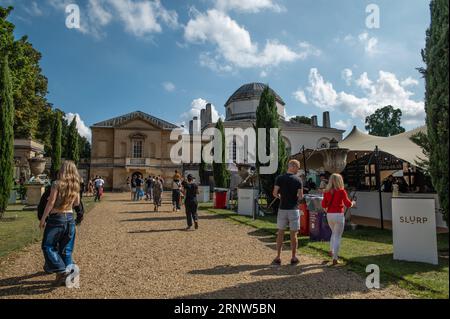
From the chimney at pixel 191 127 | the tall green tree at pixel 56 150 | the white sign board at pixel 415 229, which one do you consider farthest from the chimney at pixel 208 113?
the white sign board at pixel 415 229

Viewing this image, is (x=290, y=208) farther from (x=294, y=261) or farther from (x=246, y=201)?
(x=246, y=201)

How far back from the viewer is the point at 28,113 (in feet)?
109

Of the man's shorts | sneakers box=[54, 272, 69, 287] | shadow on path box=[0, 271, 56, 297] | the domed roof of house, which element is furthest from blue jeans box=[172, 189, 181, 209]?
the domed roof of house

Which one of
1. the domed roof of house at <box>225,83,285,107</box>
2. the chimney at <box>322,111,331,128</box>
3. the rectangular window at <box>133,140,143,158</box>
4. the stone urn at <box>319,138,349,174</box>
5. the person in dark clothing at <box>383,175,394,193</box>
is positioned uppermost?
the domed roof of house at <box>225,83,285,107</box>

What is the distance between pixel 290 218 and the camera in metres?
5.76

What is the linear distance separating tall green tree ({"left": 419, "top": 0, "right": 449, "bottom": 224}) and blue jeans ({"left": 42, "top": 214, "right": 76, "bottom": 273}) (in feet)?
19.3

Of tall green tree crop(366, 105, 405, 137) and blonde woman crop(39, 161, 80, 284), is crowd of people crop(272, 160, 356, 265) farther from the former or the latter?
tall green tree crop(366, 105, 405, 137)

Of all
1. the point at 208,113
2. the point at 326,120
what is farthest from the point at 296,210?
the point at 326,120

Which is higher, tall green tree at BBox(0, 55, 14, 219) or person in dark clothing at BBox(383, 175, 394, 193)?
tall green tree at BBox(0, 55, 14, 219)

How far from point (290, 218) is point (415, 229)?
87.0 inches

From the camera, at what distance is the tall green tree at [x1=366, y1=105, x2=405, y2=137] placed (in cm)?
5706

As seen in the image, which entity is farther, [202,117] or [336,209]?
[202,117]

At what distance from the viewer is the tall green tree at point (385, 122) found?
5706 cm

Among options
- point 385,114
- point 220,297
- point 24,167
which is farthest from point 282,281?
point 385,114
